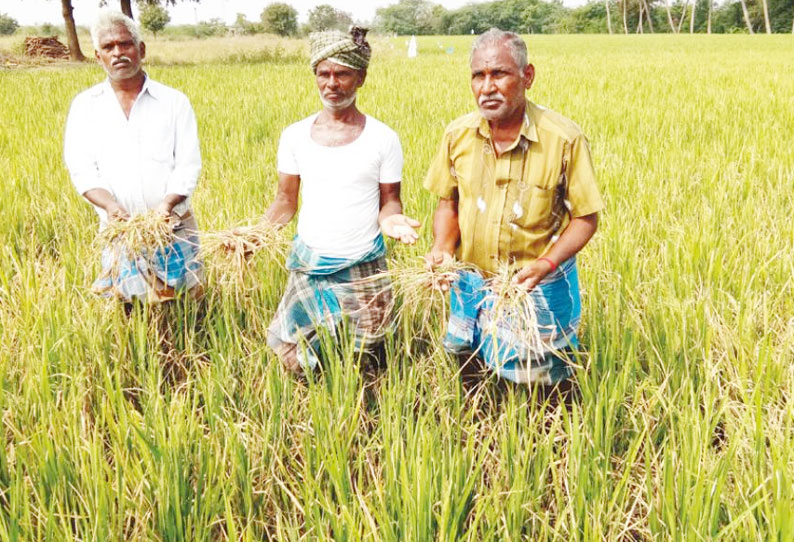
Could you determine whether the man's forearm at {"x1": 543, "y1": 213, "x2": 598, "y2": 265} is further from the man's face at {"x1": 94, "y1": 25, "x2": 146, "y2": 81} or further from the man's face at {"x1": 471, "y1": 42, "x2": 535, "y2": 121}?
the man's face at {"x1": 94, "y1": 25, "x2": 146, "y2": 81}

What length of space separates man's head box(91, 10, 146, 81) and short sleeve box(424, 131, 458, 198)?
0.90m

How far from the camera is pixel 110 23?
5.74 ft

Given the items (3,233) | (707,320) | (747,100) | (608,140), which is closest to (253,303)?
(707,320)

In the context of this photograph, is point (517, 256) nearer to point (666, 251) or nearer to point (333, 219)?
point (333, 219)

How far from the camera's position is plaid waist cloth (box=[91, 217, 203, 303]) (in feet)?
6.07

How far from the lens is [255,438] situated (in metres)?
1.54

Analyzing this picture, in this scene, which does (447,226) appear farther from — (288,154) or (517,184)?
(288,154)

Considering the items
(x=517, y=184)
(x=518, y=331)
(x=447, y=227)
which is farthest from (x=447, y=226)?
(x=518, y=331)

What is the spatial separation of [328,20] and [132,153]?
0.68 metres

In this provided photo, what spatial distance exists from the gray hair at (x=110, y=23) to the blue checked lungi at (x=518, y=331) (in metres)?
1.14

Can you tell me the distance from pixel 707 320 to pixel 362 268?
37.8 inches

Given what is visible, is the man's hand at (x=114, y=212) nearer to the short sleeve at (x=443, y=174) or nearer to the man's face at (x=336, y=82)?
the man's face at (x=336, y=82)

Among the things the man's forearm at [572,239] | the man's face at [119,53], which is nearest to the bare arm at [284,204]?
the man's face at [119,53]

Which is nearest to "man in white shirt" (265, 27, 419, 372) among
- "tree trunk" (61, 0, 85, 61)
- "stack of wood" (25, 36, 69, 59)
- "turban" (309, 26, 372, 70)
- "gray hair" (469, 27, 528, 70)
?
"turban" (309, 26, 372, 70)
